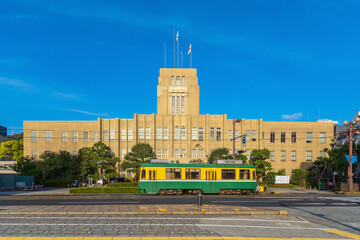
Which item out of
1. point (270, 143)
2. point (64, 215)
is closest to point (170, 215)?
point (64, 215)

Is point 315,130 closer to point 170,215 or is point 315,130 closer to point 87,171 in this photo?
point 87,171

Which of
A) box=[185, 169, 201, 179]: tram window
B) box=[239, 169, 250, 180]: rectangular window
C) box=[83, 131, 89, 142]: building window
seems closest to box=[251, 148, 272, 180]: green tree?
box=[239, 169, 250, 180]: rectangular window

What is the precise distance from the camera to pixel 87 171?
2140 inches

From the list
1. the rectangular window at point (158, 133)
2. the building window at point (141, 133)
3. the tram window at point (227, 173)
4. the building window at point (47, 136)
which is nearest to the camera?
the tram window at point (227, 173)

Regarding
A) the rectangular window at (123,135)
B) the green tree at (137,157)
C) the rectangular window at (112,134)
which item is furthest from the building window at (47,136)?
the green tree at (137,157)

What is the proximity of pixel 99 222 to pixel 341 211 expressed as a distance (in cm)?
1549

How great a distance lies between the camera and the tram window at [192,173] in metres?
31.4

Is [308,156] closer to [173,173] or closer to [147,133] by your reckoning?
[147,133]

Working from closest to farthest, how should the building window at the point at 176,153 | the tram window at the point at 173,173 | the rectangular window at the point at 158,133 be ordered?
the tram window at the point at 173,173, the building window at the point at 176,153, the rectangular window at the point at 158,133

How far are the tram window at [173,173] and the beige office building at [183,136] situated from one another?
30595mm

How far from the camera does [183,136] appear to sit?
6350 centimetres

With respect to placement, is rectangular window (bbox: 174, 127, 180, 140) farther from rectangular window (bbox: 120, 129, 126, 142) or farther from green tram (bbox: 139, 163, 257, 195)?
green tram (bbox: 139, 163, 257, 195)

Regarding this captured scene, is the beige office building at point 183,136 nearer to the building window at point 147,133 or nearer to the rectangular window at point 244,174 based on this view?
the building window at point 147,133

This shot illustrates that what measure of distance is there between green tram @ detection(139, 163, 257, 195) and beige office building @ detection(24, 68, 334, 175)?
97.5 feet
